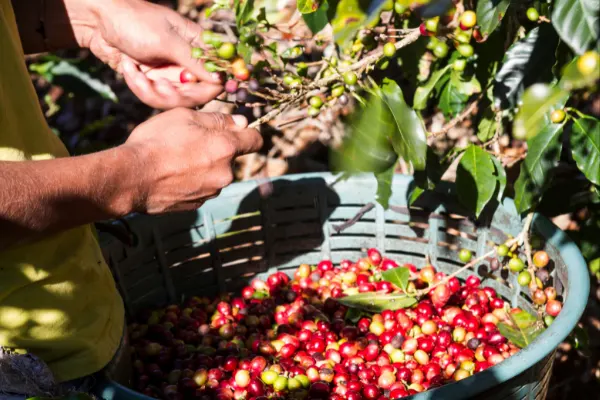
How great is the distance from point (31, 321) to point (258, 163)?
7.40 feet

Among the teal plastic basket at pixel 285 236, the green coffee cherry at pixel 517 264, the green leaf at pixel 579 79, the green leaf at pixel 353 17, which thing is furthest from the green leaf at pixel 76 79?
Answer: the green leaf at pixel 579 79

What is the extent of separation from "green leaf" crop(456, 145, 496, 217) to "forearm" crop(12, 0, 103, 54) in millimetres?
1142

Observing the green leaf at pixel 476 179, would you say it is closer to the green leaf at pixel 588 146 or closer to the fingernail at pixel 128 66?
the green leaf at pixel 588 146

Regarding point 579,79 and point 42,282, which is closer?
point 579,79

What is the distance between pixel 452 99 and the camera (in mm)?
2332

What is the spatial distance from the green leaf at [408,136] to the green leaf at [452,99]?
612 mm

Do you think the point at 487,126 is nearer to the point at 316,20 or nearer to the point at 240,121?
the point at 316,20

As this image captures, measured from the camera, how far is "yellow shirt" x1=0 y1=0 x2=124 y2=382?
5.11ft

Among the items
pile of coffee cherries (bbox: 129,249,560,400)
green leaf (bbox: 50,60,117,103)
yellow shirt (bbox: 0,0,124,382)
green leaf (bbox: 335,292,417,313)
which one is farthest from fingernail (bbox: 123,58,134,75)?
green leaf (bbox: 50,60,117,103)

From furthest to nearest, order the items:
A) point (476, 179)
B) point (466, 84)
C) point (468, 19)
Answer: point (466, 84) < point (476, 179) < point (468, 19)

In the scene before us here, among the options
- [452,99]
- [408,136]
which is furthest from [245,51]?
[452,99]

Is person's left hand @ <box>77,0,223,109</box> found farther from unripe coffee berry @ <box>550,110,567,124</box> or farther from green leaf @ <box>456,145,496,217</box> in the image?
unripe coffee berry @ <box>550,110,567,124</box>

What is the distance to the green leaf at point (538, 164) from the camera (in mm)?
1771

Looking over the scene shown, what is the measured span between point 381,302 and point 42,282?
112cm
